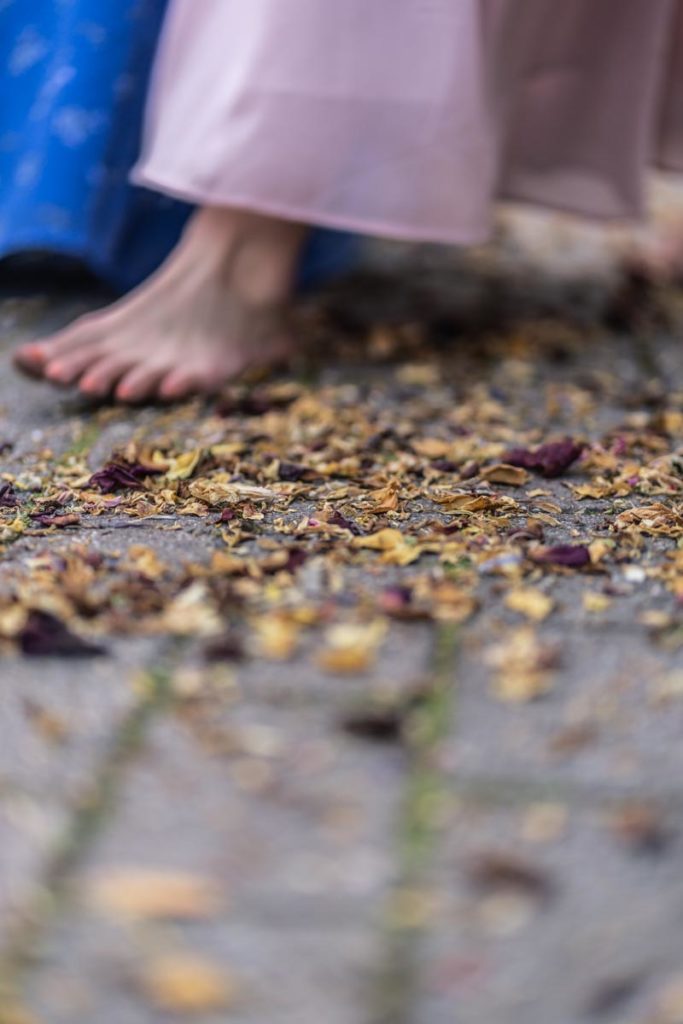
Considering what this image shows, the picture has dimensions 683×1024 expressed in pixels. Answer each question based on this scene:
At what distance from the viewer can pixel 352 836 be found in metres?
0.71

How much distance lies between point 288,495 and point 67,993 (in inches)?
26.2

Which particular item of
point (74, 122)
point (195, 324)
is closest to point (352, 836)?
point (195, 324)

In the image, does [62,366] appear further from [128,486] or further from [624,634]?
[624,634]

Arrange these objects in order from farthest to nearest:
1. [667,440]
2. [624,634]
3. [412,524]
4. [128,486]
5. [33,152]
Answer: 1. [33,152]
2. [667,440]
3. [128,486]
4. [412,524]
5. [624,634]

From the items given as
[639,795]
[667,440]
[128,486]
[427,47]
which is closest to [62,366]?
[128,486]

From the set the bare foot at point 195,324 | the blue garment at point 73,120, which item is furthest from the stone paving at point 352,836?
the blue garment at point 73,120

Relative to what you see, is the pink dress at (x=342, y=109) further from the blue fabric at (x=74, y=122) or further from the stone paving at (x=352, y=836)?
the stone paving at (x=352, y=836)

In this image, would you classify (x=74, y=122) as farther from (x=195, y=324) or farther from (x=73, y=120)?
(x=195, y=324)

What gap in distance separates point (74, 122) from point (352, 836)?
133 cm

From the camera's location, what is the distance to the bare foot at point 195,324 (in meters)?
1.54

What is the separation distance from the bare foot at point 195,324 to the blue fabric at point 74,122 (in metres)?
0.16

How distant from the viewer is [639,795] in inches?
29.2

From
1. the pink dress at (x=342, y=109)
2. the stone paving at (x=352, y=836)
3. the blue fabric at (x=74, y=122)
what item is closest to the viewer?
the stone paving at (x=352, y=836)

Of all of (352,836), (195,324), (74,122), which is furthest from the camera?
(74,122)
